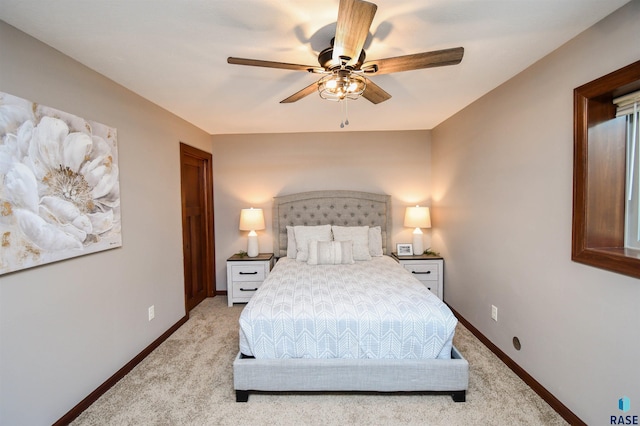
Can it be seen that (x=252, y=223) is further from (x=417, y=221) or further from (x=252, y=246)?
(x=417, y=221)

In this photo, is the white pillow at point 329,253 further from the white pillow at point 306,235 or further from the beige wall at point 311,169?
the beige wall at point 311,169

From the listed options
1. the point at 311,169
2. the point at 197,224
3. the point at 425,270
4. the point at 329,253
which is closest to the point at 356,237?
the point at 329,253

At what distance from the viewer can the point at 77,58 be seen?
188 cm

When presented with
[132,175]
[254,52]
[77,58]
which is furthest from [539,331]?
[77,58]

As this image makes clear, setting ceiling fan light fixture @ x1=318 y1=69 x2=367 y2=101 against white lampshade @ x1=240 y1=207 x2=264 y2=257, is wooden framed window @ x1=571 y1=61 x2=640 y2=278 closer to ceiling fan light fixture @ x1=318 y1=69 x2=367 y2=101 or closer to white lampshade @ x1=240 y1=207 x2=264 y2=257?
ceiling fan light fixture @ x1=318 y1=69 x2=367 y2=101

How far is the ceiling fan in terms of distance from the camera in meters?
1.19

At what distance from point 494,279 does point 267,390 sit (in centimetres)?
219

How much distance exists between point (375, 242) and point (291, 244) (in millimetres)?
1172

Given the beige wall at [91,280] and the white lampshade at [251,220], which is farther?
the white lampshade at [251,220]

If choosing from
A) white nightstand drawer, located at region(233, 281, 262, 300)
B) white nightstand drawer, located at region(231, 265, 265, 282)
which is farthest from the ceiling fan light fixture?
white nightstand drawer, located at region(233, 281, 262, 300)

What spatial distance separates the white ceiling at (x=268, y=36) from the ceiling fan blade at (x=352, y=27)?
22 centimetres

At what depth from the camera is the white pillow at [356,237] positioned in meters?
3.52

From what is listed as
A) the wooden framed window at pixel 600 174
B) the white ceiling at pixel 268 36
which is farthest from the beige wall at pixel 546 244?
the white ceiling at pixel 268 36

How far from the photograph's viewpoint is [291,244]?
3.75 meters
